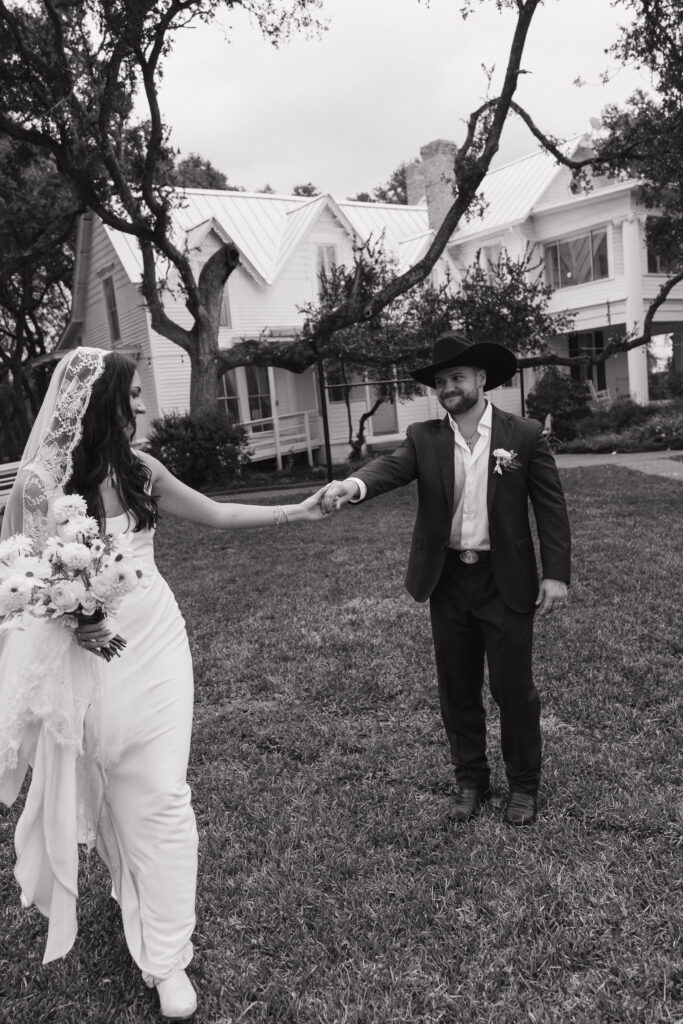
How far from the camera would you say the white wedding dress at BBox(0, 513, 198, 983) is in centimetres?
278

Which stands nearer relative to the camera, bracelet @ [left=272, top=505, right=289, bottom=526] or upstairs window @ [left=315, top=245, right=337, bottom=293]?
bracelet @ [left=272, top=505, right=289, bottom=526]

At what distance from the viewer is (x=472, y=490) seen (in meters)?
3.83

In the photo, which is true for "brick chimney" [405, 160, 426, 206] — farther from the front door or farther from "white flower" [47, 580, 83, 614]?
"white flower" [47, 580, 83, 614]

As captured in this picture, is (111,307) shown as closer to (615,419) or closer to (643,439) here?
(615,419)

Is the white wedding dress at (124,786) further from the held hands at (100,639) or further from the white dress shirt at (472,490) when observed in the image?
the white dress shirt at (472,490)

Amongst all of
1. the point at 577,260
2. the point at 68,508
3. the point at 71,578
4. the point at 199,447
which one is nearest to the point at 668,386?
the point at 577,260

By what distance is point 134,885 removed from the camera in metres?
2.90

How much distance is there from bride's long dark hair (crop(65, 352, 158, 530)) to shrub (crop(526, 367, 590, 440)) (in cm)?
2211

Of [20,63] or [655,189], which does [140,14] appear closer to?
[20,63]

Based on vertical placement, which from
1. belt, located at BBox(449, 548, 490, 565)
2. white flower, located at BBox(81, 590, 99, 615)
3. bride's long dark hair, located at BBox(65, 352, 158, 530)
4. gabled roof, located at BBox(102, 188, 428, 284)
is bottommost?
belt, located at BBox(449, 548, 490, 565)

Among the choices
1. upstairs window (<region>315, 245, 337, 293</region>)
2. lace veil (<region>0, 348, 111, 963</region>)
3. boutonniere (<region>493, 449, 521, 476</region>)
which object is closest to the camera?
lace veil (<region>0, 348, 111, 963</region>)

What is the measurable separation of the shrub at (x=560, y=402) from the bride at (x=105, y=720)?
72.7 feet

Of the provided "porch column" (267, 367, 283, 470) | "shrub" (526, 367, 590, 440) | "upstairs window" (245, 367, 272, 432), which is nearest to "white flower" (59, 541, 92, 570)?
"porch column" (267, 367, 283, 470)

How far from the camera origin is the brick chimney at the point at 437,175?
28875 millimetres
